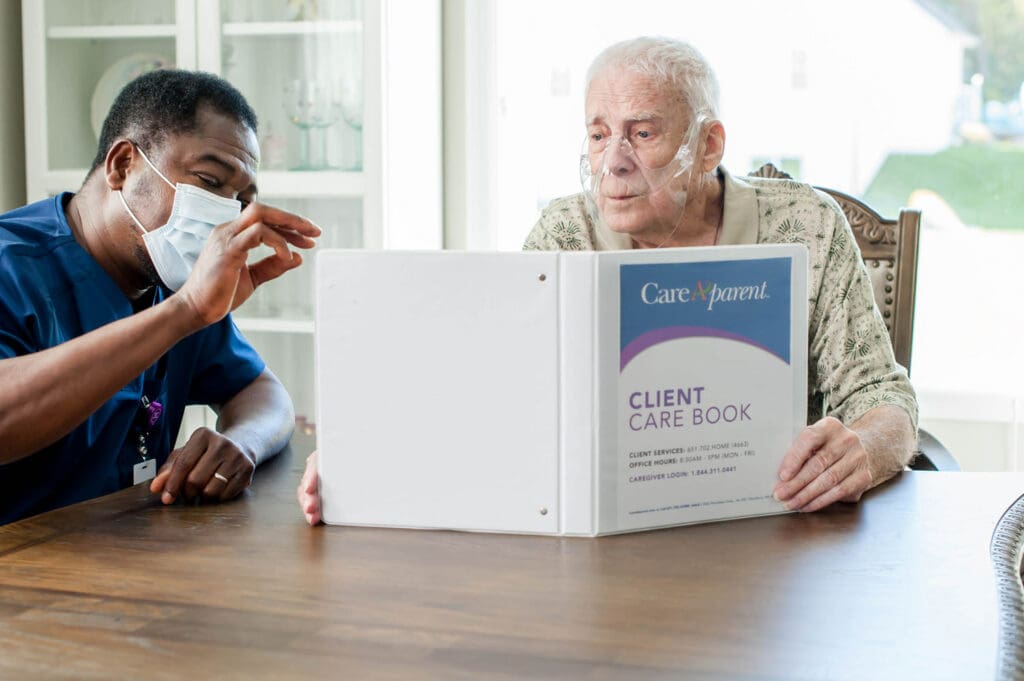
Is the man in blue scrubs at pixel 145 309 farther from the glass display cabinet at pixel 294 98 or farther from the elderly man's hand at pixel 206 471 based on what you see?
the glass display cabinet at pixel 294 98

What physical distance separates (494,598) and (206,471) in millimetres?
495

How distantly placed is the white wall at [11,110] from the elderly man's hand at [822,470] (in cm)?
285

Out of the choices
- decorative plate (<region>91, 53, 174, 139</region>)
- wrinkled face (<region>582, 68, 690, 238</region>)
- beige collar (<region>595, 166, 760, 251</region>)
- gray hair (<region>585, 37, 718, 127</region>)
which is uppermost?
decorative plate (<region>91, 53, 174, 139</region>)

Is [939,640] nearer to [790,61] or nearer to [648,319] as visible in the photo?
[648,319]

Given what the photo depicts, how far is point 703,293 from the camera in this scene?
1183 millimetres

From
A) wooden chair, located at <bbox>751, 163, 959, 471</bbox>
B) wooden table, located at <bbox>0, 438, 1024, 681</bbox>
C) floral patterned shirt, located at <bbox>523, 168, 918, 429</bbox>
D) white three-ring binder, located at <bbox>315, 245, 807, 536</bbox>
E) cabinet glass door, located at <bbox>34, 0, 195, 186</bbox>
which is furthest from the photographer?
cabinet glass door, located at <bbox>34, 0, 195, 186</bbox>

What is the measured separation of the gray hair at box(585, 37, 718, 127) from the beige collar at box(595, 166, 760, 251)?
0.14 meters

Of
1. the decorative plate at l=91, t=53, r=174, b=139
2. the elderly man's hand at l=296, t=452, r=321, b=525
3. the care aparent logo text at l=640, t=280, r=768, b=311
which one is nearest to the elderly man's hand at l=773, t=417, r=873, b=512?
the care aparent logo text at l=640, t=280, r=768, b=311

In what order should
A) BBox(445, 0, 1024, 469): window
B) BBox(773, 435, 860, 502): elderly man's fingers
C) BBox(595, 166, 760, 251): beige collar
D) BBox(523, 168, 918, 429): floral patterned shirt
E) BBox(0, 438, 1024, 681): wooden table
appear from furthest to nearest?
BBox(445, 0, 1024, 469): window, BBox(595, 166, 760, 251): beige collar, BBox(523, 168, 918, 429): floral patterned shirt, BBox(773, 435, 860, 502): elderly man's fingers, BBox(0, 438, 1024, 681): wooden table

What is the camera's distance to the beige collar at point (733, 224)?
1727 millimetres

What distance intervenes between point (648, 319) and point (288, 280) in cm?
243

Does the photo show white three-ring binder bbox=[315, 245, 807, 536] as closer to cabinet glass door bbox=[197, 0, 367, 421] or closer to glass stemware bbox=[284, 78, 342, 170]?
cabinet glass door bbox=[197, 0, 367, 421]

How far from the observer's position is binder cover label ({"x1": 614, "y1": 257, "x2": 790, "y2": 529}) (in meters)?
1.15

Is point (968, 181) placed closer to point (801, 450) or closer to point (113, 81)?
point (801, 450)
